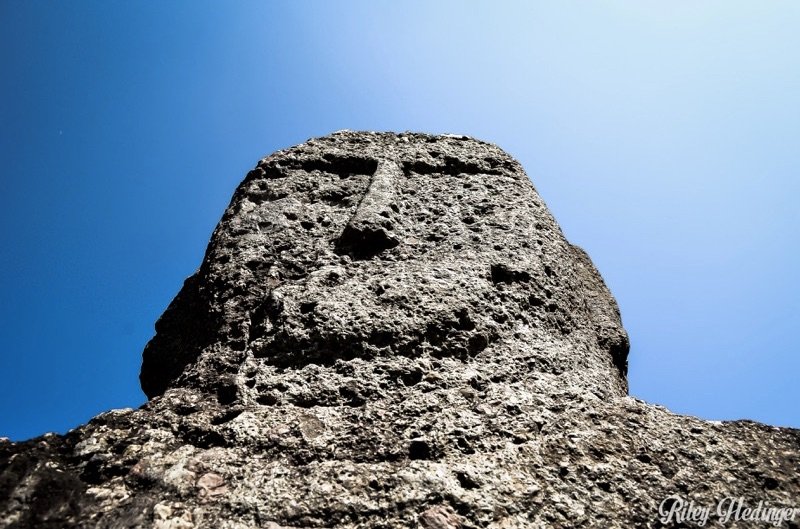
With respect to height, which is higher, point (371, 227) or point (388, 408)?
point (371, 227)

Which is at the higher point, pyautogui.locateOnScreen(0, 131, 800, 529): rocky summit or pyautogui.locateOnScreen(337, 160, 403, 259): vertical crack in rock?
pyautogui.locateOnScreen(337, 160, 403, 259): vertical crack in rock

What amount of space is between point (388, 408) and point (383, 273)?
0.68 metres

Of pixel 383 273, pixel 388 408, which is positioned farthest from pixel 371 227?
pixel 388 408

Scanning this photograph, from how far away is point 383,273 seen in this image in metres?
2.38

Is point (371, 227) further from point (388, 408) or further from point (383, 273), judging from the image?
point (388, 408)

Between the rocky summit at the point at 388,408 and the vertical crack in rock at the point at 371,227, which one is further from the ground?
the vertical crack in rock at the point at 371,227

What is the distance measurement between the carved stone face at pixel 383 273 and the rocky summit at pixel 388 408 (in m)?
0.01

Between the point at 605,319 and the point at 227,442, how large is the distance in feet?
7.32

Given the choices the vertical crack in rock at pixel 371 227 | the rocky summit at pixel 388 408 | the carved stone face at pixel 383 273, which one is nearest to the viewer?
the rocky summit at pixel 388 408

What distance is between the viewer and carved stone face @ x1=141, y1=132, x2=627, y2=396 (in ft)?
7.00

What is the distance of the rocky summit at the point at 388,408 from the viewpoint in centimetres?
153

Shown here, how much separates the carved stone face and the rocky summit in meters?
0.01

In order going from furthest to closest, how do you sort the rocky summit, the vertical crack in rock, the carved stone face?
the vertical crack in rock → the carved stone face → the rocky summit

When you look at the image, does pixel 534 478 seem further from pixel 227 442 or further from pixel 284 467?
pixel 227 442
